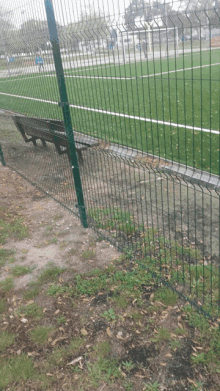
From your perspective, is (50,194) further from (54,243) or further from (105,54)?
(105,54)

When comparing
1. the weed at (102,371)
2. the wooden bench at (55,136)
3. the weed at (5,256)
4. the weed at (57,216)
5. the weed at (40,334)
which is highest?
the wooden bench at (55,136)

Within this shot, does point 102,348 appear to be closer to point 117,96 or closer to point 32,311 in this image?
point 32,311

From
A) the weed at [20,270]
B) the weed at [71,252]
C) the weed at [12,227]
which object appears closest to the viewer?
the weed at [20,270]

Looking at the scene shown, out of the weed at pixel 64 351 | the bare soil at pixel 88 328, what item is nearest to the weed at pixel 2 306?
the bare soil at pixel 88 328

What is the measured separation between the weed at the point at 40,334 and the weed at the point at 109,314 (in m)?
0.52

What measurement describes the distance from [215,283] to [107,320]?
116cm

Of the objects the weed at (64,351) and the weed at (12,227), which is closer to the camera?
the weed at (64,351)

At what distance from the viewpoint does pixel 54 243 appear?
482 centimetres

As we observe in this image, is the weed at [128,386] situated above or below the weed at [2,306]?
above

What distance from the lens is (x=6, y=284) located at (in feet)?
13.5

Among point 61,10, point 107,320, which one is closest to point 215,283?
point 107,320

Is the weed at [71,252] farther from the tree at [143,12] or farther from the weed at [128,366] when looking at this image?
the tree at [143,12]

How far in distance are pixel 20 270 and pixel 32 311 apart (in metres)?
0.73

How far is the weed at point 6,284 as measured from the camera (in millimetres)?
4034
